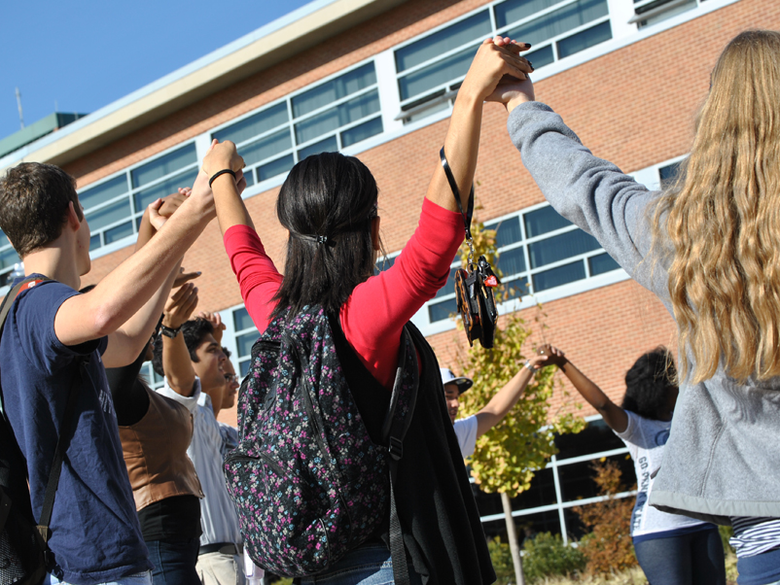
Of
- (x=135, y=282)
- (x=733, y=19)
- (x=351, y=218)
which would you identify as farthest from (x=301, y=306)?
(x=733, y=19)

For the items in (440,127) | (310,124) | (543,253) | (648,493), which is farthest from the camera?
(310,124)

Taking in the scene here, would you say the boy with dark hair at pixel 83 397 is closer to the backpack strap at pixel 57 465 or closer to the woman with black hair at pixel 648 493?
the backpack strap at pixel 57 465

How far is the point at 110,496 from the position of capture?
2.18m

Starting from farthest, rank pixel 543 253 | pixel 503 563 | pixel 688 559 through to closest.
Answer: pixel 543 253 < pixel 503 563 < pixel 688 559

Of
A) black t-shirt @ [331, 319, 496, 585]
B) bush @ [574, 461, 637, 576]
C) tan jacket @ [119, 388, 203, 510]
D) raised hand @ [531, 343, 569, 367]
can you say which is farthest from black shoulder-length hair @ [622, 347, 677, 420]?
bush @ [574, 461, 637, 576]

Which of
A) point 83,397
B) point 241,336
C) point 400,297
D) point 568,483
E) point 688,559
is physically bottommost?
point 568,483

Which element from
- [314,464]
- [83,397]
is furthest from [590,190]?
[83,397]

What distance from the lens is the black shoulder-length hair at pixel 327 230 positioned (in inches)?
79.7

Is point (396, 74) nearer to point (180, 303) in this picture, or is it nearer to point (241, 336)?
point (241, 336)

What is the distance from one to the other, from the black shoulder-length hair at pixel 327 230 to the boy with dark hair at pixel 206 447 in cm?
202

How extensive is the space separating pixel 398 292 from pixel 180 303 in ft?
6.83

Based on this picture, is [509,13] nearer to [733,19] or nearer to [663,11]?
[663,11]

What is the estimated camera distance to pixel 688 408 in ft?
5.49

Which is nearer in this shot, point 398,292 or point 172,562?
point 398,292
